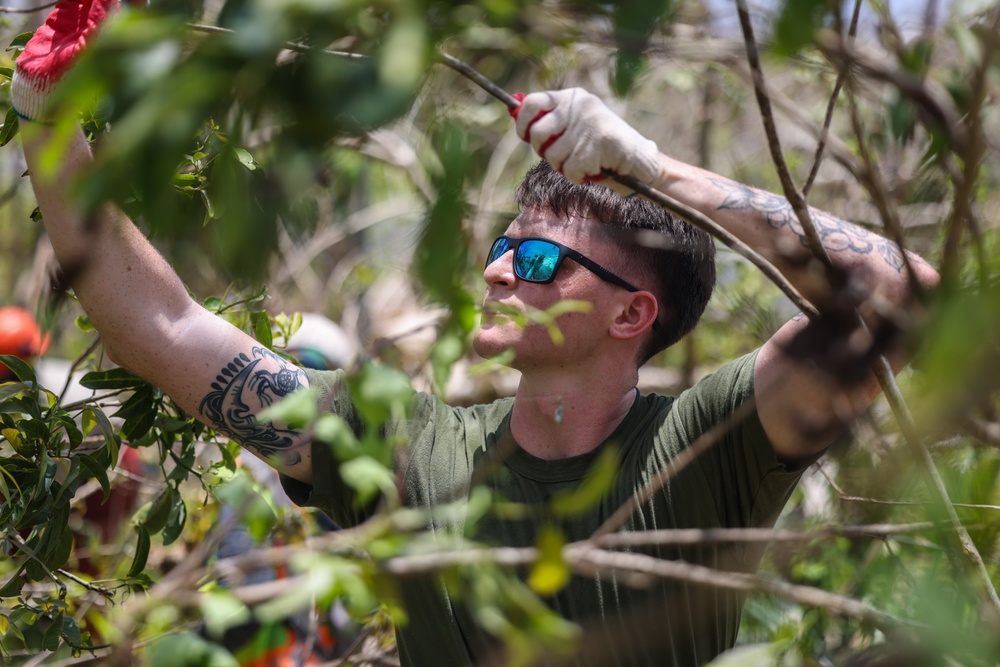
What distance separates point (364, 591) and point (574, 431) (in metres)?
1.32

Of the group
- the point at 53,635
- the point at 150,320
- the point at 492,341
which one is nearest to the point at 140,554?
the point at 53,635

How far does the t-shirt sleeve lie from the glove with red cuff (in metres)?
1.28

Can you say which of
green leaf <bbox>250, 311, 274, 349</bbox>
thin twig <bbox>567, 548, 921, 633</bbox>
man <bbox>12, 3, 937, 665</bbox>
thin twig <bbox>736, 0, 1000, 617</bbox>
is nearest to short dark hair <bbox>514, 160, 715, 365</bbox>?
man <bbox>12, 3, 937, 665</bbox>

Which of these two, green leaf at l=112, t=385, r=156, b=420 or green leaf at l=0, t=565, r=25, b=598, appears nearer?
green leaf at l=0, t=565, r=25, b=598

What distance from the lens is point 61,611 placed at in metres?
1.90

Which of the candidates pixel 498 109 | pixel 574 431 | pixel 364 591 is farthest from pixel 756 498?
pixel 498 109

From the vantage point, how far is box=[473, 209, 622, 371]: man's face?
204 centimetres

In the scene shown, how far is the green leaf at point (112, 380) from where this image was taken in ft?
6.46

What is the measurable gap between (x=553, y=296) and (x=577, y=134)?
22.3 inches

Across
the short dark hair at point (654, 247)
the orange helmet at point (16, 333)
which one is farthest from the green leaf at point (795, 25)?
the orange helmet at point (16, 333)

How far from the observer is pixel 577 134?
1.62m

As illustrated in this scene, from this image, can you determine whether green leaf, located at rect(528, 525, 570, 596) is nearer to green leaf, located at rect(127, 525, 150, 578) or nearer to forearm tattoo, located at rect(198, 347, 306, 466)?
forearm tattoo, located at rect(198, 347, 306, 466)

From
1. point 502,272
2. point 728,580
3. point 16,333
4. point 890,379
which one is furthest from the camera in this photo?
point 16,333

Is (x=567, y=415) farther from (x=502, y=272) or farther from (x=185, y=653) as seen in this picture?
(x=185, y=653)
